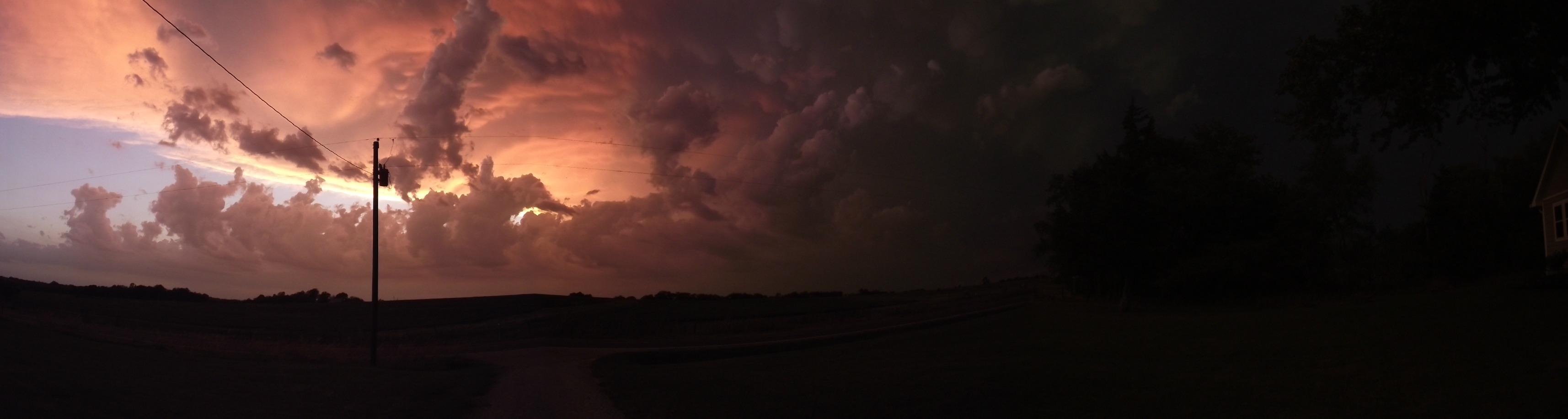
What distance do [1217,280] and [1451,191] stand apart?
19.5m

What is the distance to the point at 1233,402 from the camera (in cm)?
1227

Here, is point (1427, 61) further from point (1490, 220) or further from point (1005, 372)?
point (1490, 220)

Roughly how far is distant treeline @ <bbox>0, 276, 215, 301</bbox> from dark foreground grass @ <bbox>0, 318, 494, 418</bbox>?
9690 centimetres

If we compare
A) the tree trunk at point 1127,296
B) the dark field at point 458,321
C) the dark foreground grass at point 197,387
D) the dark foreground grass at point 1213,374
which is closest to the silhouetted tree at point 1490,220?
the tree trunk at point 1127,296

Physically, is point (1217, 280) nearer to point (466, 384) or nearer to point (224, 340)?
point (466, 384)

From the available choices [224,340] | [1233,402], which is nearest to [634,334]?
[224,340]

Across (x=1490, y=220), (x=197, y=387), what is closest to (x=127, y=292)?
(x=197, y=387)

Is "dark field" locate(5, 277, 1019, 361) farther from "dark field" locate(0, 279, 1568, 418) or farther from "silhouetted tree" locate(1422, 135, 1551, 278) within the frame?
"silhouetted tree" locate(1422, 135, 1551, 278)

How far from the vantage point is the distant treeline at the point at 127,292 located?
323 ft

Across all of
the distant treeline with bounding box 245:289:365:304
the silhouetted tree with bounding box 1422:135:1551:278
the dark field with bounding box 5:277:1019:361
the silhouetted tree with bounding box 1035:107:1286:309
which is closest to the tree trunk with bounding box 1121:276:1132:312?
the silhouetted tree with bounding box 1035:107:1286:309

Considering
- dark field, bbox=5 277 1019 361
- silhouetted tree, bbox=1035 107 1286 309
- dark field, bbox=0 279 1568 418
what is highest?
silhouetted tree, bbox=1035 107 1286 309

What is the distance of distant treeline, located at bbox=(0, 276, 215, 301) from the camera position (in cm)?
9856

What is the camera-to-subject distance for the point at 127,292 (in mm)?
109625

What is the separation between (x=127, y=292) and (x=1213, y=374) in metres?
138
